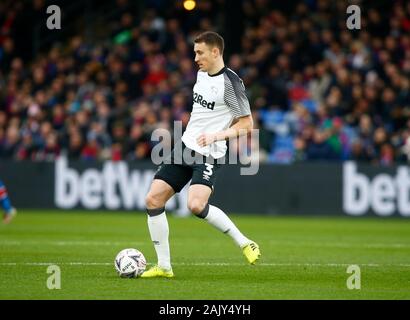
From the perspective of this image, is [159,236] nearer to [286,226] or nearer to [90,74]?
[286,226]

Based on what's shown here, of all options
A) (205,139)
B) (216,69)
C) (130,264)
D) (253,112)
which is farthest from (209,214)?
(253,112)

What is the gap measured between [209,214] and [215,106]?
1179 mm

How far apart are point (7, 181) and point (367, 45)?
30.8 ft

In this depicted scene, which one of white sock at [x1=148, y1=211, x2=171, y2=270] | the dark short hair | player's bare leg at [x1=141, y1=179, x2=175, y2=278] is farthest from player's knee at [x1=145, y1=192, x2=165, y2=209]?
the dark short hair

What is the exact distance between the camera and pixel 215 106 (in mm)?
10828

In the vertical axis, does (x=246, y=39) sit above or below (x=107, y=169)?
above

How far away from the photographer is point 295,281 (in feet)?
34.2

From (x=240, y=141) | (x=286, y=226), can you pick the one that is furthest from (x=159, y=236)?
(x=240, y=141)

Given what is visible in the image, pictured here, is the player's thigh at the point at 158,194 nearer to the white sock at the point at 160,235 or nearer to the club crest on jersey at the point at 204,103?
the white sock at the point at 160,235

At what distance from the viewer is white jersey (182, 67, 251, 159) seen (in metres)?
10.8

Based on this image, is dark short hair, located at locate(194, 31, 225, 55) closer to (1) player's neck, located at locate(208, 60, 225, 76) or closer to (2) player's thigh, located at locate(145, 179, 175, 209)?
(1) player's neck, located at locate(208, 60, 225, 76)

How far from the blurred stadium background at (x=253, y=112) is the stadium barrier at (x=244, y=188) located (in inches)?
1.1

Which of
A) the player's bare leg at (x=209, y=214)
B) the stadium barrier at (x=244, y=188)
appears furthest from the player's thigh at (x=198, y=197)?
the stadium barrier at (x=244, y=188)

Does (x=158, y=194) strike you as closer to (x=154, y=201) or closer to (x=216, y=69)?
(x=154, y=201)
